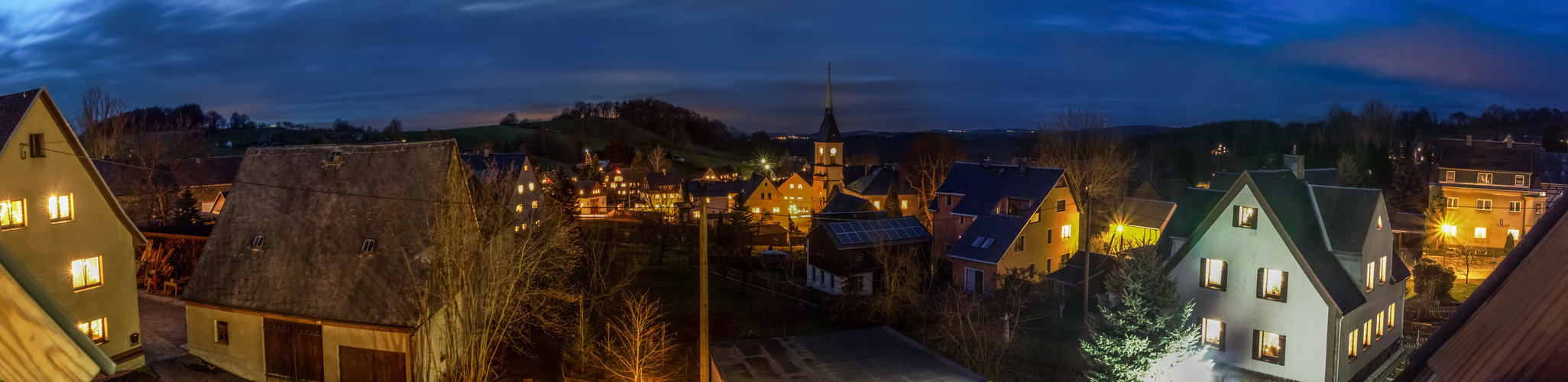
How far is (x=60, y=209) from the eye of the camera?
A: 21422mm

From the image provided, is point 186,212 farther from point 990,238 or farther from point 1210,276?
point 1210,276

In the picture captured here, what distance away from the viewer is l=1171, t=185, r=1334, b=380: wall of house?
23000 mm

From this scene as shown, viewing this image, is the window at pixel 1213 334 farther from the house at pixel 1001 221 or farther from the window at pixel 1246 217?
the house at pixel 1001 221

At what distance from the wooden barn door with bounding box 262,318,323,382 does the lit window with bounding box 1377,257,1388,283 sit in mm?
33445

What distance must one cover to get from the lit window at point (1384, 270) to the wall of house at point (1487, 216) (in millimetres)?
36077

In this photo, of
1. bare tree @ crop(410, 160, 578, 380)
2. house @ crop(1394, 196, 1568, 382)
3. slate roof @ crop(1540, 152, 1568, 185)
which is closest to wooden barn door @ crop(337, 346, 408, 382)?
bare tree @ crop(410, 160, 578, 380)

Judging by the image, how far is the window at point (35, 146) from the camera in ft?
67.6

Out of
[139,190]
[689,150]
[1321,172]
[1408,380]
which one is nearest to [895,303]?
[1321,172]

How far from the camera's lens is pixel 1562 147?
7175 cm

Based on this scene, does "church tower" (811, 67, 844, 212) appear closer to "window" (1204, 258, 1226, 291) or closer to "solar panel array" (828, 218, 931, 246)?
"solar panel array" (828, 218, 931, 246)

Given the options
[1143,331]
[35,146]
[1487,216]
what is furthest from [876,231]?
[1487,216]

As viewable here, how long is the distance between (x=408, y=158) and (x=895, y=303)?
20.8 meters

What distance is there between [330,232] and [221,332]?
4.71 m

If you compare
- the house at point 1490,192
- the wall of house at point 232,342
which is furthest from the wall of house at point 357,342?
the house at point 1490,192
